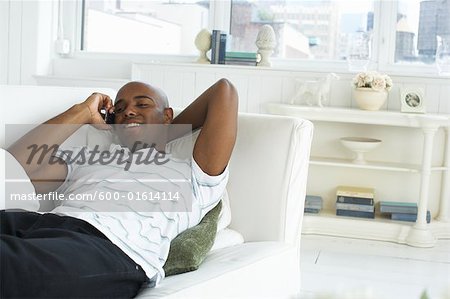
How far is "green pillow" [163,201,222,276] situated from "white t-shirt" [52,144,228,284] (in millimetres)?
26

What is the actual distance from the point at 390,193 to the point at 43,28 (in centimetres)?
248

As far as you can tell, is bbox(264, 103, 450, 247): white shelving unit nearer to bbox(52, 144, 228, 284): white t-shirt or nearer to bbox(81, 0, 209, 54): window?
bbox(81, 0, 209, 54): window

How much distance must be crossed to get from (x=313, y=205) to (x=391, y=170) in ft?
1.63

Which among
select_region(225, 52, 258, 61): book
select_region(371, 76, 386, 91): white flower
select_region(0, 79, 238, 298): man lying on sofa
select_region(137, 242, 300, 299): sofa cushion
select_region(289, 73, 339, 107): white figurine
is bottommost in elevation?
select_region(137, 242, 300, 299): sofa cushion

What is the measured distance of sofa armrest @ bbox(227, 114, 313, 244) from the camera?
2307mm

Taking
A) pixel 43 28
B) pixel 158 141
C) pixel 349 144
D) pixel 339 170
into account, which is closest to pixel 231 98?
pixel 158 141

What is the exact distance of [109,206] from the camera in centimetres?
200

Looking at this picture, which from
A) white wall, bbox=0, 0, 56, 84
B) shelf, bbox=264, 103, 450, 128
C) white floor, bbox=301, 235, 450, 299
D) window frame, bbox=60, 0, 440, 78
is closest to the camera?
white floor, bbox=301, 235, 450, 299

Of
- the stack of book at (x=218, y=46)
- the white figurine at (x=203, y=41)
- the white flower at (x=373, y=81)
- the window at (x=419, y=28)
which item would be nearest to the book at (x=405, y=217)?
the white flower at (x=373, y=81)

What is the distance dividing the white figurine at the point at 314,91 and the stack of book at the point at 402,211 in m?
0.70

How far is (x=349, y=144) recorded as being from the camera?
4.19m

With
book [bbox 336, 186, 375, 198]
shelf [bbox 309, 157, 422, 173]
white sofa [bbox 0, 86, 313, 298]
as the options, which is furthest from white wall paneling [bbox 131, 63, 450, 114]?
white sofa [bbox 0, 86, 313, 298]

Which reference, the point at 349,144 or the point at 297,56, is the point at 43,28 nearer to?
the point at 297,56

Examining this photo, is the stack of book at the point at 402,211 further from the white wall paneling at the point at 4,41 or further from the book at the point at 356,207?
the white wall paneling at the point at 4,41
